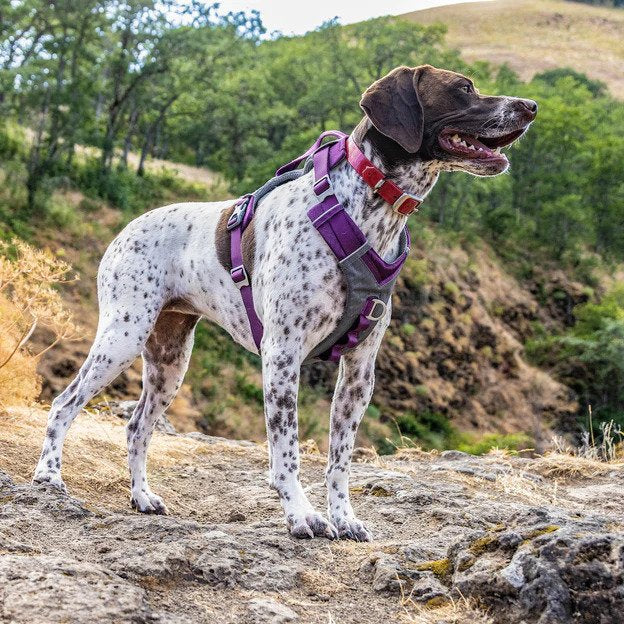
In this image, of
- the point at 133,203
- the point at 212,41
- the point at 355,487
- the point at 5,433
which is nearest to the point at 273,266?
the point at 355,487

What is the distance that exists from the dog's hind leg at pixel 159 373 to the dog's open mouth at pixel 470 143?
7.10 feet

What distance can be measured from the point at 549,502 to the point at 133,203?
2681 cm

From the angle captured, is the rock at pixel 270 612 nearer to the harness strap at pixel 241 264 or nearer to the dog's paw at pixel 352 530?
the dog's paw at pixel 352 530

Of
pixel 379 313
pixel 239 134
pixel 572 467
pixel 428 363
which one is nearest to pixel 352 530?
pixel 379 313

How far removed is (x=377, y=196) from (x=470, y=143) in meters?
0.54

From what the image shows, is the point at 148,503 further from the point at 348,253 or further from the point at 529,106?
the point at 529,106

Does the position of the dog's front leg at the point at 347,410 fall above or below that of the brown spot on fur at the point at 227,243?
below

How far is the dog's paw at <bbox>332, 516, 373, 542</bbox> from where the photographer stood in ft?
14.4

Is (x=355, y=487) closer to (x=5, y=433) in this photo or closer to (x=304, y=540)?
(x=304, y=540)

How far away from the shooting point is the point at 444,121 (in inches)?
170

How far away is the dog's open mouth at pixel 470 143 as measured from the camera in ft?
14.1

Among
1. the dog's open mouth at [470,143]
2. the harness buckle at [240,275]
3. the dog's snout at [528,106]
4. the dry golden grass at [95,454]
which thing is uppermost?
the dog's snout at [528,106]

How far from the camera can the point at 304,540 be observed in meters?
4.14

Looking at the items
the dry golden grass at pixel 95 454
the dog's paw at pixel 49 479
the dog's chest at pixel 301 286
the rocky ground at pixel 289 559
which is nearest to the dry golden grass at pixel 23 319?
the dry golden grass at pixel 95 454
